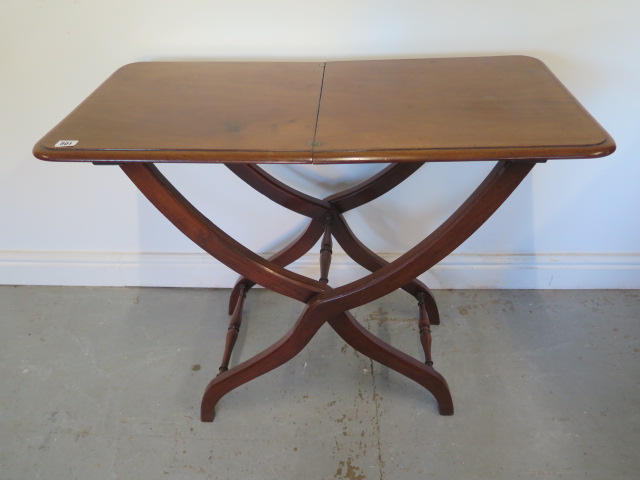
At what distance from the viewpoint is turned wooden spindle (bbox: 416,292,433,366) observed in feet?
5.52

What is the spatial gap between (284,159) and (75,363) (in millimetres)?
1270

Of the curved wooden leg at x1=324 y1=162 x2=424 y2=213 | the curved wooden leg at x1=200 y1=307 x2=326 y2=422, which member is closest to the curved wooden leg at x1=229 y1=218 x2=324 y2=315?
the curved wooden leg at x1=324 y1=162 x2=424 y2=213

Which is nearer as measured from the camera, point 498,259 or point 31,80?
point 31,80

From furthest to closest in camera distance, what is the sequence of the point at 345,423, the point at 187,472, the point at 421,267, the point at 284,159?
the point at 345,423 < the point at 187,472 < the point at 421,267 < the point at 284,159

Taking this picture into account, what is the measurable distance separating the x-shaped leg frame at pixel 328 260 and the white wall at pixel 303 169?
18 centimetres

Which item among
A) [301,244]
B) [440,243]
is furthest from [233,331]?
[440,243]

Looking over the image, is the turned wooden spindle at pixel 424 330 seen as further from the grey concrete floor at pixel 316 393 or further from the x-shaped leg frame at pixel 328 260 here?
the grey concrete floor at pixel 316 393

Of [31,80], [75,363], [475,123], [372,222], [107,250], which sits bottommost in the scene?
[75,363]

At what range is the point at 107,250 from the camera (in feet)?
6.77

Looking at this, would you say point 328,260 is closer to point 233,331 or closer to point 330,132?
point 233,331

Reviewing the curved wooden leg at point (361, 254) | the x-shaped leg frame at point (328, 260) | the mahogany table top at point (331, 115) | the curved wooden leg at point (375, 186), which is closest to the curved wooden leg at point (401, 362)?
the x-shaped leg frame at point (328, 260)

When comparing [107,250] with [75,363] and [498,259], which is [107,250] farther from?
[498,259]

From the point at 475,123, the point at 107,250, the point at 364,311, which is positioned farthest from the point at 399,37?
the point at 107,250

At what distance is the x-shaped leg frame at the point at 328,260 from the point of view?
121cm
